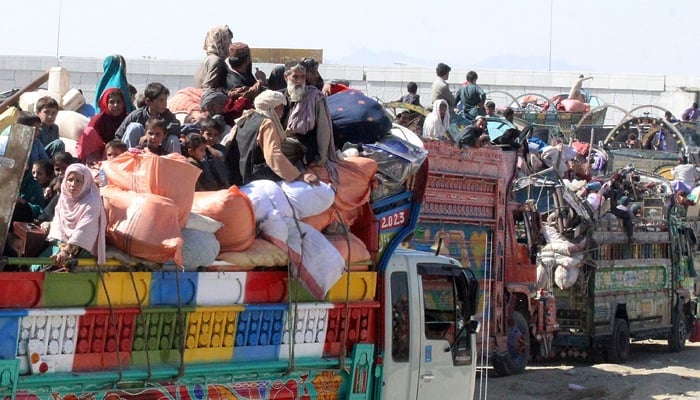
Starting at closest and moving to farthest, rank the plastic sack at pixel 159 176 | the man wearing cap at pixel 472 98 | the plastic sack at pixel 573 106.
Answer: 1. the plastic sack at pixel 159 176
2. the man wearing cap at pixel 472 98
3. the plastic sack at pixel 573 106

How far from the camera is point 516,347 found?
52.7 ft

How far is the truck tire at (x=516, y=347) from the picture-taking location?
621 inches

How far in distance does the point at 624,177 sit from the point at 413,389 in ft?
42.8

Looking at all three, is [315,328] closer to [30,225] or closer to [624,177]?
[30,225]

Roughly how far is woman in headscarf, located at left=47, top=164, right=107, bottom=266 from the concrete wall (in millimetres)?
19141

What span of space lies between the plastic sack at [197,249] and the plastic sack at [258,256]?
0.18 meters

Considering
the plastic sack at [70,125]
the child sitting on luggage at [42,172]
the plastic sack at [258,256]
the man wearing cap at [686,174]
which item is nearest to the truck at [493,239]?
the plastic sack at [70,125]

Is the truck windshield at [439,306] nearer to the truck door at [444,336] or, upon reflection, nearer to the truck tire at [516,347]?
the truck door at [444,336]

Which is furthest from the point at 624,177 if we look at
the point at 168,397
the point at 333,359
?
the point at 168,397

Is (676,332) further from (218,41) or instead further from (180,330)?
(180,330)

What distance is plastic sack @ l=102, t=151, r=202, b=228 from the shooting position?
7.26m

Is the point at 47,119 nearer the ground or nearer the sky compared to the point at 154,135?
nearer the sky

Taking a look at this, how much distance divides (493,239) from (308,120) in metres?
6.58

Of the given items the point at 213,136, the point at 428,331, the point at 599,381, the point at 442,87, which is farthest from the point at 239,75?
the point at 442,87
